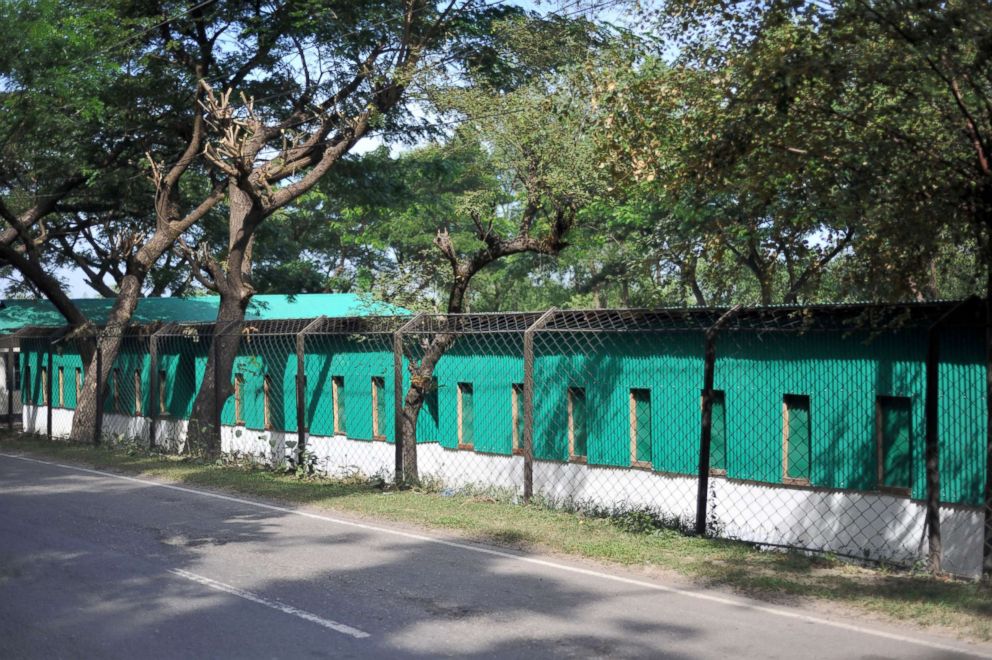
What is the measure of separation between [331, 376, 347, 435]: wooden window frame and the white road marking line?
1036 cm

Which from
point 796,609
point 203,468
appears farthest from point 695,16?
point 203,468

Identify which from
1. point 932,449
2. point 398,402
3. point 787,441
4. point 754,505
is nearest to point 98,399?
point 398,402

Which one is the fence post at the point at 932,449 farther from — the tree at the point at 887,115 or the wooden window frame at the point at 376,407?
the wooden window frame at the point at 376,407

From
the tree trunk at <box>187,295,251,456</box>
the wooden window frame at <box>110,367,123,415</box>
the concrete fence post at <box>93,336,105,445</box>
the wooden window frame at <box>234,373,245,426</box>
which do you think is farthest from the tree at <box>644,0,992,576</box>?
the wooden window frame at <box>110,367,123,415</box>

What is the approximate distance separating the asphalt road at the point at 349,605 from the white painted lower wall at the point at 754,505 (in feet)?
9.00

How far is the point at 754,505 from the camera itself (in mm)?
11586

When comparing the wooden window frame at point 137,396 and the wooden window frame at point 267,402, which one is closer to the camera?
the wooden window frame at point 267,402

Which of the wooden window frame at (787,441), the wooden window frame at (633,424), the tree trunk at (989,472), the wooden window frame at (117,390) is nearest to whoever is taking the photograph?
the tree trunk at (989,472)

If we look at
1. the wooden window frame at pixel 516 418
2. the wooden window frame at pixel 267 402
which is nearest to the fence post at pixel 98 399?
the wooden window frame at pixel 267 402

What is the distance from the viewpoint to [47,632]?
23.2ft

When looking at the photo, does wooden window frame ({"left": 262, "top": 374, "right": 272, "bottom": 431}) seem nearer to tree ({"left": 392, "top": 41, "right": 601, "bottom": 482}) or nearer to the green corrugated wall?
the green corrugated wall

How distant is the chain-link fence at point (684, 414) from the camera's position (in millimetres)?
9758

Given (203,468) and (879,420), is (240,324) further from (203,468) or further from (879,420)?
(879,420)

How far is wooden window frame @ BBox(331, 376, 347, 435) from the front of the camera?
19469 mm
